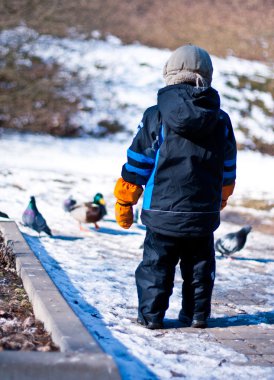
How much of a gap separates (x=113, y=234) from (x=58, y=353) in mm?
6099

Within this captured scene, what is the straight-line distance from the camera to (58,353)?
3.69 m

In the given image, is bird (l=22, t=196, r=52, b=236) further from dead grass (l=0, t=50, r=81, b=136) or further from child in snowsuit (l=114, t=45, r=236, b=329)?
dead grass (l=0, t=50, r=81, b=136)

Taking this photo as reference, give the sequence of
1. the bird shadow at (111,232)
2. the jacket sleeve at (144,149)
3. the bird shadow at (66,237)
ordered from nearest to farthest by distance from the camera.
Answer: the jacket sleeve at (144,149), the bird shadow at (66,237), the bird shadow at (111,232)

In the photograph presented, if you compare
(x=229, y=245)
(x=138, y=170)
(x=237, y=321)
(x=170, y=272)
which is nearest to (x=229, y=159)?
(x=138, y=170)

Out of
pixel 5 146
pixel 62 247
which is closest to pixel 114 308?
pixel 62 247

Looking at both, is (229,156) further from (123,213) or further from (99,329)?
(99,329)

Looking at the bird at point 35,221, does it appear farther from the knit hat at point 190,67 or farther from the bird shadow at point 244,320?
the knit hat at point 190,67

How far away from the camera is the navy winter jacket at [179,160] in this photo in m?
4.82

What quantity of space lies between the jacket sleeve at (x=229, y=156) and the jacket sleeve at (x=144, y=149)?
54cm

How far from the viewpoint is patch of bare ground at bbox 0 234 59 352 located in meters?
4.08

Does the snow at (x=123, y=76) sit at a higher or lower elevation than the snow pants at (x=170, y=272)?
higher

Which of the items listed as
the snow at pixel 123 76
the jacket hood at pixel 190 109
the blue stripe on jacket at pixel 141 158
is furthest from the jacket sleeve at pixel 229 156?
the snow at pixel 123 76

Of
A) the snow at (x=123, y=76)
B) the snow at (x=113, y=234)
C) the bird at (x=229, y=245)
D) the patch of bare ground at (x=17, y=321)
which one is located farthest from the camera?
the snow at (x=123, y=76)

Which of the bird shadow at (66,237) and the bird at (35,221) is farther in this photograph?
the bird shadow at (66,237)
